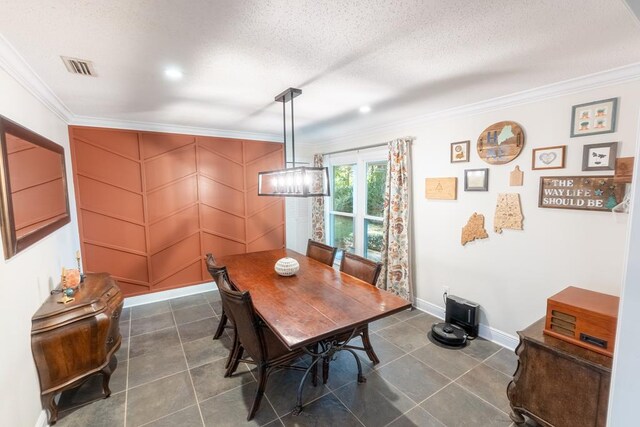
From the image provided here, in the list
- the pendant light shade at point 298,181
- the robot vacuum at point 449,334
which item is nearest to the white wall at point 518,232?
the robot vacuum at point 449,334

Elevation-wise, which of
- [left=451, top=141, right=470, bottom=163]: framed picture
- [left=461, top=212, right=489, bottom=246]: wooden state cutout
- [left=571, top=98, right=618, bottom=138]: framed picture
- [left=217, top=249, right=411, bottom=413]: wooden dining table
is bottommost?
[left=217, top=249, right=411, bottom=413]: wooden dining table

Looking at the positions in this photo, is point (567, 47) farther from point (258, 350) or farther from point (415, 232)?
point (258, 350)

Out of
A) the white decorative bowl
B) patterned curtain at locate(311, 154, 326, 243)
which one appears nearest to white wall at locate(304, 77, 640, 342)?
the white decorative bowl

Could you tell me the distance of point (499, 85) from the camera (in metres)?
2.26

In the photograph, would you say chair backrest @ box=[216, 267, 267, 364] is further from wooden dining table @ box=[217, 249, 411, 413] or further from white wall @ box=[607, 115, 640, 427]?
white wall @ box=[607, 115, 640, 427]

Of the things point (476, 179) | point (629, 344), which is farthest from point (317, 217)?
point (629, 344)

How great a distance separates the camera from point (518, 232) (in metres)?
2.53

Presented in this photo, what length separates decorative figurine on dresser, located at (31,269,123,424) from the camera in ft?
5.92

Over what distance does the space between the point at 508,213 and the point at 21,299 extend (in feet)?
12.0

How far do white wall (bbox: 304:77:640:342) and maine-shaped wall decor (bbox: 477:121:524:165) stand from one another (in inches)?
2.0

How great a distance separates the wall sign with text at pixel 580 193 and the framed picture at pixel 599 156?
0.07 meters

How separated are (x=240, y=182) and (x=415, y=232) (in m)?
2.64

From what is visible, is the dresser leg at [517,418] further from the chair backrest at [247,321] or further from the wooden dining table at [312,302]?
the chair backrest at [247,321]

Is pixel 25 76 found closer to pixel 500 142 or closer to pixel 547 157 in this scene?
pixel 500 142
